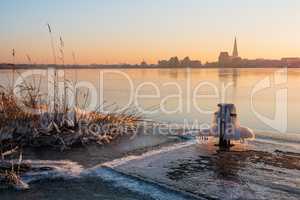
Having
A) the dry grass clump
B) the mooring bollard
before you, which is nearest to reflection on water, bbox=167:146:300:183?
the mooring bollard

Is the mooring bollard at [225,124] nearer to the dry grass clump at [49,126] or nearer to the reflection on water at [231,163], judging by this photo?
the reflection on water at [231,163]

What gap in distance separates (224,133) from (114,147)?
2.39 metres

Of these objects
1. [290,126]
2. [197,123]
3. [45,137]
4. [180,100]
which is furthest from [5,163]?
[180,100]

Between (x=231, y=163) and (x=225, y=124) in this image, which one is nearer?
(x=231, y=163)

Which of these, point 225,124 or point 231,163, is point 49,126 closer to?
point 225,124

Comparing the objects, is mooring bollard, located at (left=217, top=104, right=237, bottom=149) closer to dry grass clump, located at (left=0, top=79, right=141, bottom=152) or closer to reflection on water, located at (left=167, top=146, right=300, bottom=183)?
reflection on water, located at (left=167, top=146, right=300, bottom=183)

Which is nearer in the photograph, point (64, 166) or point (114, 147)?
point (64, 166)

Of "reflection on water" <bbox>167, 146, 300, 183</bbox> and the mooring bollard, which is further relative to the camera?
the mooring bollard

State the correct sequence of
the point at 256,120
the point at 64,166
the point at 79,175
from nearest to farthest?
the point at 79,175 → the point at 64,166 → the point at 256,120

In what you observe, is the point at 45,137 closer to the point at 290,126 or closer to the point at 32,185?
the point at 32,185

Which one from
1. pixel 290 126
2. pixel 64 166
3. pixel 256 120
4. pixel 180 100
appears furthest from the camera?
pixel 180 100

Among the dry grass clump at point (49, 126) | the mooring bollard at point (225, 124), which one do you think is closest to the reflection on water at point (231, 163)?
the mooring bollard at point (225, 124)

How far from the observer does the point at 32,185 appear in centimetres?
579

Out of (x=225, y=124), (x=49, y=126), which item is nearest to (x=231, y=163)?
(x=225, y=124)
